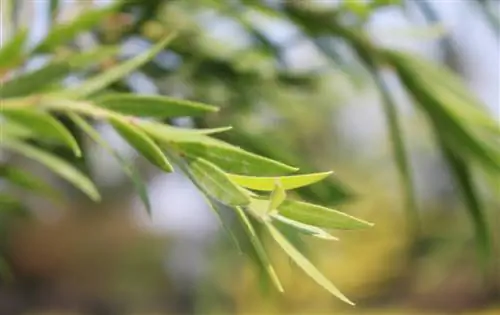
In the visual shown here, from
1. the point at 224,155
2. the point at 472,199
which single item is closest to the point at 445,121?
the point at 472,199

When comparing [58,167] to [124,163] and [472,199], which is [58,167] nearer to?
[124,163]

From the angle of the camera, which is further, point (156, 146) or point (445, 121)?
point (445, 121)

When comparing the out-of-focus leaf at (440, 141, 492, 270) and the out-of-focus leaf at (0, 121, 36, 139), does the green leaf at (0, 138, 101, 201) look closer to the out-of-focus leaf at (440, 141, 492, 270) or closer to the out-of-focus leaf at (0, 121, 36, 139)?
the out-of-focus leaf at (0, 121, 36, 139)

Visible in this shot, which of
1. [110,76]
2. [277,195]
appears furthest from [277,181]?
[110,76]

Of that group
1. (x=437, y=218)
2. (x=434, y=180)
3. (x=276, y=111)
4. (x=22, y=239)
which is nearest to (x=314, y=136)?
(x=434, y=180)

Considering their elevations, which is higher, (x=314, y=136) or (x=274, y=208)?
(x=274, y=208)

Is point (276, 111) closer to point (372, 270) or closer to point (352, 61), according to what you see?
point (352, 61)

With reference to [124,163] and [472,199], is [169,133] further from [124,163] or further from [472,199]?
[472,199]
